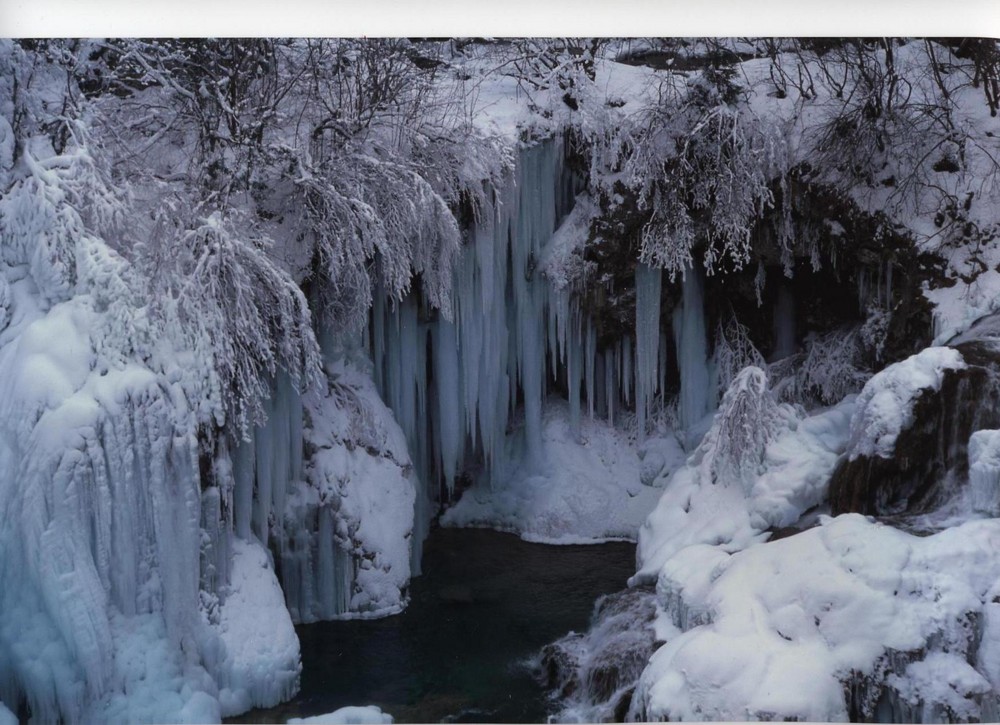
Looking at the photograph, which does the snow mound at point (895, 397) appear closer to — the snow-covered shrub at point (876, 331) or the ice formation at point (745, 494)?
the ice formation at point (745, 494)

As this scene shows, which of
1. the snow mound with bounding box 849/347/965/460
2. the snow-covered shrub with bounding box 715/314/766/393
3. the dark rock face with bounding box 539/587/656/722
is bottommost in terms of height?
the dark rock face with bounding box 539/587/656/722

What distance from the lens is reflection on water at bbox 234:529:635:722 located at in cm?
473

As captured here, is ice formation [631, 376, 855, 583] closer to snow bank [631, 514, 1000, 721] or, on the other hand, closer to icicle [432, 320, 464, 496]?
snow bank [631, 514, 1000, 721]

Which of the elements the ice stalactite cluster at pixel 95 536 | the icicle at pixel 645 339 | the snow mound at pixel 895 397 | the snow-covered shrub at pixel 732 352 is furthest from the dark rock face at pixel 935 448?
the ice stalactite cluster at pixel 95 536

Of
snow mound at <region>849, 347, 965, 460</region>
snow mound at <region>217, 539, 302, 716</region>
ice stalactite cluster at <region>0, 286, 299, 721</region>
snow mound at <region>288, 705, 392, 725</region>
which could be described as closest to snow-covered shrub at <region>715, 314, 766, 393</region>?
snow mound at <region>849, 347, 965, 460</region>

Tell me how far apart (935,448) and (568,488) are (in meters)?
2.61

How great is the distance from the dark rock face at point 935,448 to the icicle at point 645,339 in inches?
71.8

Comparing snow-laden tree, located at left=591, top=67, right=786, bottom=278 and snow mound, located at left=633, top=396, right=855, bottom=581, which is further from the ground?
snow-laden tree, located at left=591, top=67, right=786, bottom=278

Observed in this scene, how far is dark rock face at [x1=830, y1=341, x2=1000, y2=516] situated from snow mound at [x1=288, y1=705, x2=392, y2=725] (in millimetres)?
2534

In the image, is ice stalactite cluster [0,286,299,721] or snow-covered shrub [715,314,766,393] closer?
ice stalactite cluster [0,286,299,721]

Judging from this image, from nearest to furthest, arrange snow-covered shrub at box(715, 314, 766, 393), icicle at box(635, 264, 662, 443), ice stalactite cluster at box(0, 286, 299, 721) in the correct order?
1. ice stalactite cluster at box(0, 286, 299, 721)
2. snow-covered shrub at box(715, 314, 766, 393)
3. icicle at box(635, 264, 662, 443)

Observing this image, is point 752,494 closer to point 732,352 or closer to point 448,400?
point 732,352

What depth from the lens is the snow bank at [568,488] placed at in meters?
5.98
